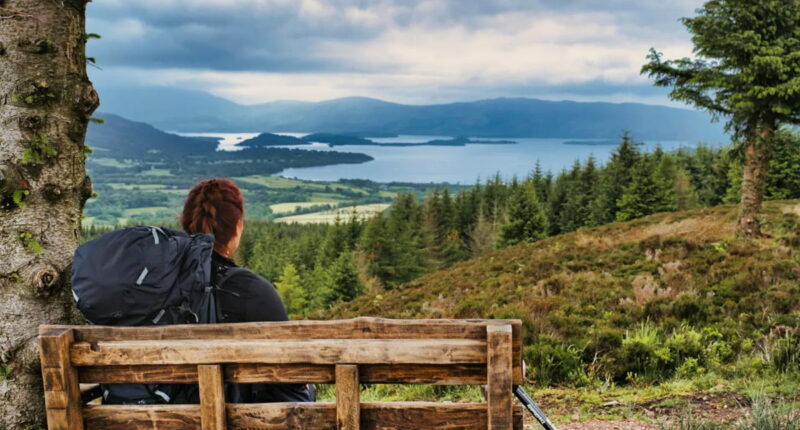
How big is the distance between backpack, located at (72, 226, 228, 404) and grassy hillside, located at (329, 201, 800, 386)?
5.01 m

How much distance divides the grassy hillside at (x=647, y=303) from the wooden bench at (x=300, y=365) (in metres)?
4.56

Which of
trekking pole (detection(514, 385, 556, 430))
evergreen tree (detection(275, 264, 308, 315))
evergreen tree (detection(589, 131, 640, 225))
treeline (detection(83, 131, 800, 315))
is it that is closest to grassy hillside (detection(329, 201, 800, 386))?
trekking pole (detection(514, 385, 556, 430))

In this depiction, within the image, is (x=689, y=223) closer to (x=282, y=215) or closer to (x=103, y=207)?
(x=282, y=215)

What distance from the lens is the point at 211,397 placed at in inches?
110

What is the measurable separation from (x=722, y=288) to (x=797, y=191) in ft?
149

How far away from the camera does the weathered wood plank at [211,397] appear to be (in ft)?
9.10

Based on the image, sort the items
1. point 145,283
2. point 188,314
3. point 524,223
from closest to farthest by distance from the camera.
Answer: point 145,283 < point 188,314 < point 524,223

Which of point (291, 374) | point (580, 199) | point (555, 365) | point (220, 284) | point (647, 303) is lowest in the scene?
point (580, 199)

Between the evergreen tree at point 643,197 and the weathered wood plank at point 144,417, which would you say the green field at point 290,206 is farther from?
the weathered wood plank at point 144,417

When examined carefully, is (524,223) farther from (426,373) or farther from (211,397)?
(211,397)

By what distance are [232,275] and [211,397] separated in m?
0.71

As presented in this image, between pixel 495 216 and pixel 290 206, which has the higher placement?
pixel 495 216

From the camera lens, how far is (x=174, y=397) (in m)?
3.04

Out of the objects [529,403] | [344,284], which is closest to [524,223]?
[344,284]
